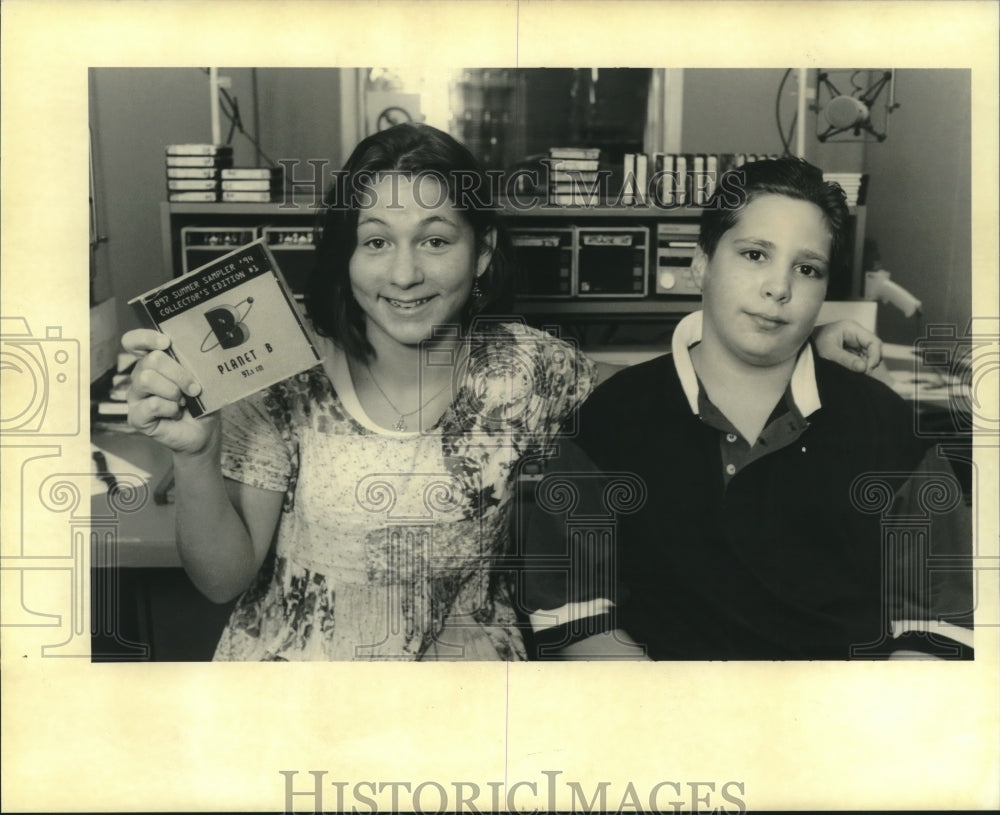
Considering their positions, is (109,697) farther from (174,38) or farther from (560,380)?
(174,38)

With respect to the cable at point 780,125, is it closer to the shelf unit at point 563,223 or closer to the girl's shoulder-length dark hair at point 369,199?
the shelf unit at point 563,223

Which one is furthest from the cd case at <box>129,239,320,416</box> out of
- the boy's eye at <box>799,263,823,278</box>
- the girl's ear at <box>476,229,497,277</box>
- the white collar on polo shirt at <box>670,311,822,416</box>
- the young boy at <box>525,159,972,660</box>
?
the boy's eye at <box>799,263,823,278</box>

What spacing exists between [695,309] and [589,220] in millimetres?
277

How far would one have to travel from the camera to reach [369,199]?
2.46 meters

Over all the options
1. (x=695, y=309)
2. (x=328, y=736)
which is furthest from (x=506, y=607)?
(x=695, y=309)

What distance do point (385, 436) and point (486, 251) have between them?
418 mm

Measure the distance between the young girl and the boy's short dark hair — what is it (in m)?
0.22

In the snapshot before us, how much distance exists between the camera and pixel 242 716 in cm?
260

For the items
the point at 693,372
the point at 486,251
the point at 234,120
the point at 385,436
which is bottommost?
the point at 385,436

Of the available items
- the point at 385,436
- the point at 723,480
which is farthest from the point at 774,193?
the point at 385,436

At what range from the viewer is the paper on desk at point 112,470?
255 cm

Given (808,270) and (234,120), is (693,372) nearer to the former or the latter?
(808,270)

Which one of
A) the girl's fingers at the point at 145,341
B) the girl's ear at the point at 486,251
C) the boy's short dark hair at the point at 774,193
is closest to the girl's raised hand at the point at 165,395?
the girl's fingers at the point at 145,341

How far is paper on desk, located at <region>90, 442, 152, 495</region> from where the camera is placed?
2.55 m
